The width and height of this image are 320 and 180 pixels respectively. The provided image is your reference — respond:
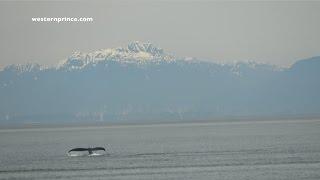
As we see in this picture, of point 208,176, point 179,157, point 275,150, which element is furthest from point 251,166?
point 275,150

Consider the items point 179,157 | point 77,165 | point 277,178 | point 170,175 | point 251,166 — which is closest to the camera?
point 277,178

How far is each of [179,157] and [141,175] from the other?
41.3 meters

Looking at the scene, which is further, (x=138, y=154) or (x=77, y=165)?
(x=138, y=154)

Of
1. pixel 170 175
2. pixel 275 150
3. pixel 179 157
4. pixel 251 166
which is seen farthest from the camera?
pixel 275 150

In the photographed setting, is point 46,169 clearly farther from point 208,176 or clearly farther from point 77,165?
point 208,176

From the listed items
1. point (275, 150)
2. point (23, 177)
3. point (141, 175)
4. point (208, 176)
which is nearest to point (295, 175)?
point (208, 176)

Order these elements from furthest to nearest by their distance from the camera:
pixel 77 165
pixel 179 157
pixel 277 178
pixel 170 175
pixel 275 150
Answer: pixel 275 150
pixel 179 157
pixel 77 165
pixel 170 175
pixel 277 178

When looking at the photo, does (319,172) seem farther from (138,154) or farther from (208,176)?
(138,154)

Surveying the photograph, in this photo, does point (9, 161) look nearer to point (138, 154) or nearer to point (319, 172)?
point (138, 154)

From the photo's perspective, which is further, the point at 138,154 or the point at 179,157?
the point at 138,154

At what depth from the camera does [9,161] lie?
177125 millimetres

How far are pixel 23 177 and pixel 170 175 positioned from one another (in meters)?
23.3

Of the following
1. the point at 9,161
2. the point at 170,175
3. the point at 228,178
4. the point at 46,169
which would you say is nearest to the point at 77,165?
the point at 46,169

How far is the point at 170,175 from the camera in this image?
131375 millimetres
